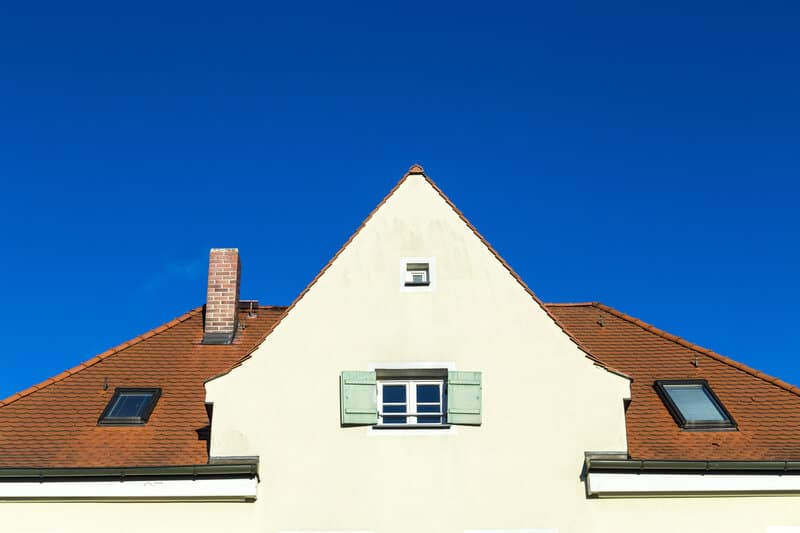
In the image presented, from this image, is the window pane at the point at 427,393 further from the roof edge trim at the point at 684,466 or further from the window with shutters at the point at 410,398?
the roof edge trim at the point at 684,466

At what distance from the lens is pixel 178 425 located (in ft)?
58.9

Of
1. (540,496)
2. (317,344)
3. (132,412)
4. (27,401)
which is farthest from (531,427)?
(27,401)

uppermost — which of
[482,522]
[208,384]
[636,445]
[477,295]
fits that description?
[477,295]

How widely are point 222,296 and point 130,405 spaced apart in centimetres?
403

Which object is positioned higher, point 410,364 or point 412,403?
point 410,364

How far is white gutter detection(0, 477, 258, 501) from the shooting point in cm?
1627

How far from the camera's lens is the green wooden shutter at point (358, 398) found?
1675 centimetres

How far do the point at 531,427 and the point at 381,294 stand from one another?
3.77 m

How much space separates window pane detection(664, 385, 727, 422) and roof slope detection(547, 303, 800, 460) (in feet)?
0.98

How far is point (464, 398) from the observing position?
1697 cm

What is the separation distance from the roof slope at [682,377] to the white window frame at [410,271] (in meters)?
4.75

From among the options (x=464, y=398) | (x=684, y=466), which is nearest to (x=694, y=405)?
(x=684, y=466)

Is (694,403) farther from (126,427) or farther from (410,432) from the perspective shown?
(126,427)

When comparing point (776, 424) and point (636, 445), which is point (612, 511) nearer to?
point (636, 445)
